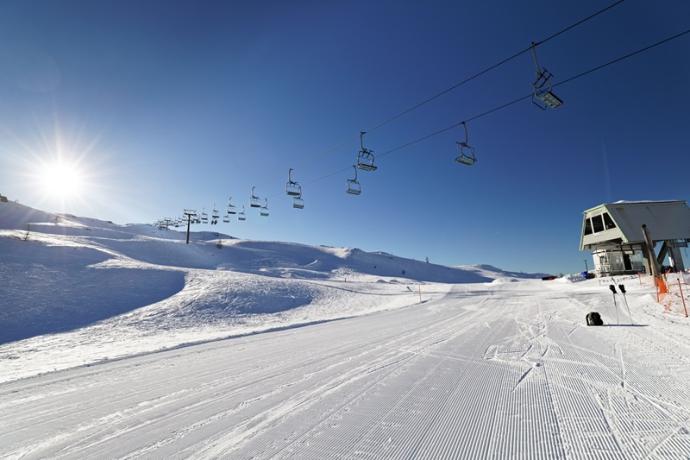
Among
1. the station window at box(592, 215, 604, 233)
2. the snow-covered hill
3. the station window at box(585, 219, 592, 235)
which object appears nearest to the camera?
the snow-covered hill

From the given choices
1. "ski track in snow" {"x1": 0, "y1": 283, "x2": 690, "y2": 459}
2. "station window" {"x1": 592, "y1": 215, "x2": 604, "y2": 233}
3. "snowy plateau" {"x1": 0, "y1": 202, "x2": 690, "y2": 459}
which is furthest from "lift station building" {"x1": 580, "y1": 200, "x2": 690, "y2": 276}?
"ski track in snow" {"x1": 0, "y1": 283, "x2": 690, "y2": 459}

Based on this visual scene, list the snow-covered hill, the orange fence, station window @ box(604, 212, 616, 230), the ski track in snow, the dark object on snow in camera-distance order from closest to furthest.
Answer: the ski track in snow → the dark object on snow → the snow-covered hill → the orange fence → station window @ box(604, 212, 616, 230)

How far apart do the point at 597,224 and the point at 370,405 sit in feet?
141

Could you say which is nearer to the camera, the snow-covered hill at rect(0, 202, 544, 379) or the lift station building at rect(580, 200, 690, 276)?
the snow-covered hill at rect(0, 202, 544, 379)

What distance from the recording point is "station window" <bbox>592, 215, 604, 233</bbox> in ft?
114

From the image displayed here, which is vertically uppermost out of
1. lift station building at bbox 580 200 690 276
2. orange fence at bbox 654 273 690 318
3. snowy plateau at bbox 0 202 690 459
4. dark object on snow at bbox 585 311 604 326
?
lift station building at bbox 580 200 690 276

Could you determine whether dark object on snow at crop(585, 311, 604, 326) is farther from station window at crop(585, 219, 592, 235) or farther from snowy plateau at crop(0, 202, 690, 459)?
station window at crop(585, 219, 592, 235)

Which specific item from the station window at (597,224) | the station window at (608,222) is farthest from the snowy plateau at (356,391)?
the station window at (597,224)

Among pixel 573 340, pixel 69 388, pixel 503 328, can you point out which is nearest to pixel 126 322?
pixel 69 388

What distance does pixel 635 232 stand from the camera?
103 ft

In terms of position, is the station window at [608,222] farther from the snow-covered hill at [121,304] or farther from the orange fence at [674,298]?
the snow-covered hill at [121,304]

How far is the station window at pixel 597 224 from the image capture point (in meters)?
34.8

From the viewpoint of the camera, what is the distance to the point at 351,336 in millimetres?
9734

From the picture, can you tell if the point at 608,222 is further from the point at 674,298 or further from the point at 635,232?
the point at 674,298
